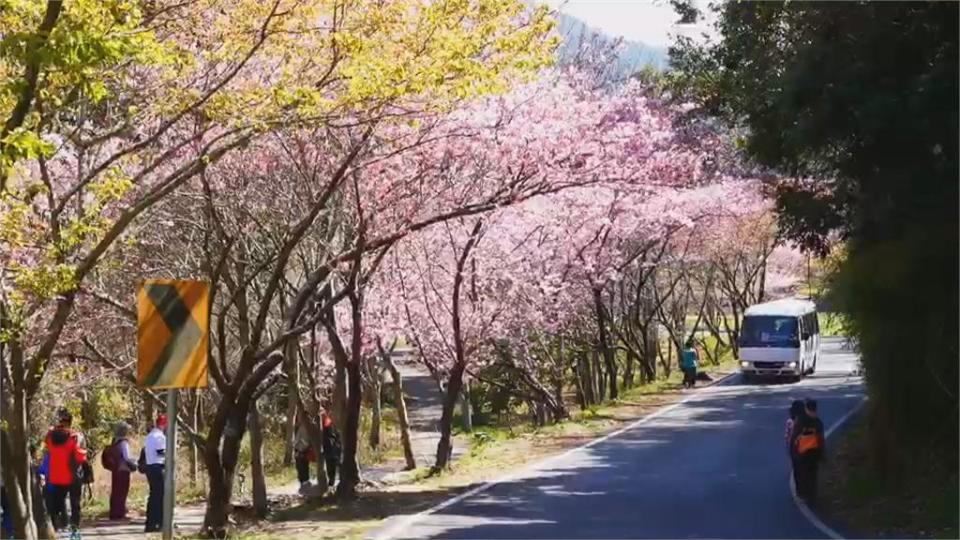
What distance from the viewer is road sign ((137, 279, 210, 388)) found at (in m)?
7.52

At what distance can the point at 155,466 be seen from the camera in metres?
17.1

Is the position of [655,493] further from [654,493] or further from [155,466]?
[155,466]

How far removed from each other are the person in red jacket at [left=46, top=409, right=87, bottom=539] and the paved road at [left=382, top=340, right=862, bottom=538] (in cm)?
456

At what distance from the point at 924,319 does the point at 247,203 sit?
933 cm

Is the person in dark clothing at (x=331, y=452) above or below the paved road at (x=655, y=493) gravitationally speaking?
above

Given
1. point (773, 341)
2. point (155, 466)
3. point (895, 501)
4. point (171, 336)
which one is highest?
point (773, 341)

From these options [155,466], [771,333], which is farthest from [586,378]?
[155,466]

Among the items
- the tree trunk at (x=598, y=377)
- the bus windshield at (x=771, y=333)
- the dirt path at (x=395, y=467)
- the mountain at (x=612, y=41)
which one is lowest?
the dirt path at (x=395, y=467)

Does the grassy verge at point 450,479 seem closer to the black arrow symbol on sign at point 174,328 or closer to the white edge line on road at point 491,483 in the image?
the white edge line on road at point 491,483

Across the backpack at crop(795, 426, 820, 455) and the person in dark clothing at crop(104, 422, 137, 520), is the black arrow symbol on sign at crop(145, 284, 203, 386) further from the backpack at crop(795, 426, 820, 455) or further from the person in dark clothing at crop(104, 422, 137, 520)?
the person in dark clothing at crop(104, 422, 137, 520)

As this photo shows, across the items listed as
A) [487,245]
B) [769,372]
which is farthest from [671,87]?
[769,372]

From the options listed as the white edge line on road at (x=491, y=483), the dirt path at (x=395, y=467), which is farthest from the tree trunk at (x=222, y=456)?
the white edge line on road at (x=491, y=483)

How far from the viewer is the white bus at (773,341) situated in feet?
137

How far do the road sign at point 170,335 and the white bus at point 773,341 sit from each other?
36000 millimetres
